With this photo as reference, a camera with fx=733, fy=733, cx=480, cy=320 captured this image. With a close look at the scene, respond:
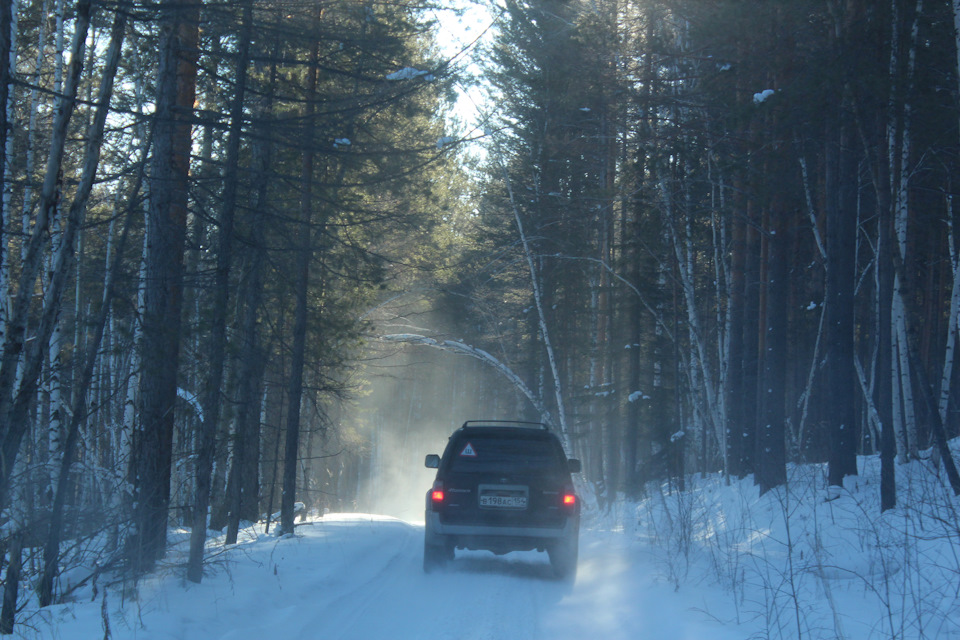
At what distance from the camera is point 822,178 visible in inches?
849

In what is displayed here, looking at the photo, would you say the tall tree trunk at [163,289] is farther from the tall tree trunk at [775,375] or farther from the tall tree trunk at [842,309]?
the tall tree trunk at [775,375]

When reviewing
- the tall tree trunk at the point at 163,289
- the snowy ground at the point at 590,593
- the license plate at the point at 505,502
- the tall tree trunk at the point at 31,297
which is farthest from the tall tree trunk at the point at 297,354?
the tall tree trunk at the point at 31,297

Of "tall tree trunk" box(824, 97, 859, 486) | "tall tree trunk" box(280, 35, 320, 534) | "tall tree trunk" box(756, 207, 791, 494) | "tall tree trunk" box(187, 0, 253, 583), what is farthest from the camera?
"tall tree trunk" box(280, 35, 320, 534)

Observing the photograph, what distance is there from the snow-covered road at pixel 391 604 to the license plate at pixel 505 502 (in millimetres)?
950

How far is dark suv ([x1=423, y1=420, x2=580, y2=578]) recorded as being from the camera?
32.0 ft

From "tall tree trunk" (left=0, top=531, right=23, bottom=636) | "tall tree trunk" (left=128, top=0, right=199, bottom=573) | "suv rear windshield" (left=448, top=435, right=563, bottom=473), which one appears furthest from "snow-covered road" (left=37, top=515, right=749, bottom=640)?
"suv rear windshield" (left=448, top=435, right=563, bottom=473)

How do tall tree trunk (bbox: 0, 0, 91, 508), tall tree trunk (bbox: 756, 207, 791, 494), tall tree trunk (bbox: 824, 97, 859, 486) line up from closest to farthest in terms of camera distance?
tall tree trunk (bbox: 0, 0, 91, 508)
tall tree trunk (bbox: 824, 97, 859, 486)
tall tree trunk (bbox: 756, 207, 791, 494)

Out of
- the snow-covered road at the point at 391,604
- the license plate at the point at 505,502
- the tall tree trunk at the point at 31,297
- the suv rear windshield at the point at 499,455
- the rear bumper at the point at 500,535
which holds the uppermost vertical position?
the tall tree trunk at the point at 31,297

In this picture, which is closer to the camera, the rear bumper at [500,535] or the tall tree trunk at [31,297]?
the tall tree trunk at [31,297]

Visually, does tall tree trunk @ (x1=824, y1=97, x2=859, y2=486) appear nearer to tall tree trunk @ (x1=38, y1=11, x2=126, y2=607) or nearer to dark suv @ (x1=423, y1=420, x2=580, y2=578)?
dark suv @ (x1=423, y1=420, x2=580, y2=578)

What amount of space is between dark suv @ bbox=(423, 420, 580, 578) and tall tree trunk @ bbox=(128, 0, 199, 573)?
3.48m

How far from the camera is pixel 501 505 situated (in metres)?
9.79

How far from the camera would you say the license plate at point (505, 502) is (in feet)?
32.1

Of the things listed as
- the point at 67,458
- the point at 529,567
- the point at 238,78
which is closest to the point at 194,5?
the point at 238,78
